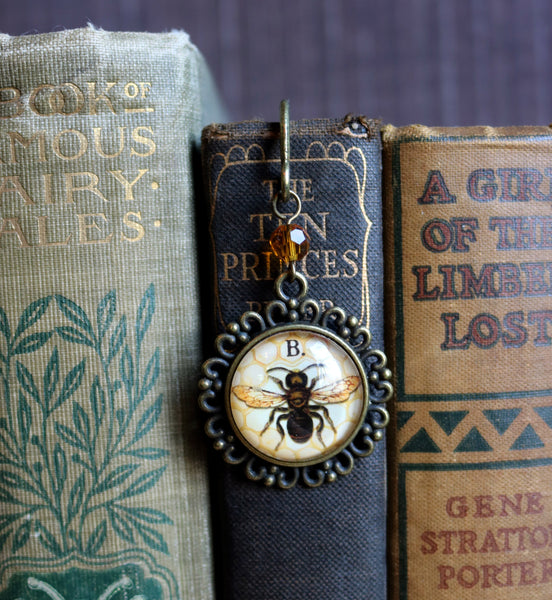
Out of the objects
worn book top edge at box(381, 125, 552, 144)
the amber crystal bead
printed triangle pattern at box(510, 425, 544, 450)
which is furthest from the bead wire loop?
printed triangle pattern at box(510, 425, 544, 450)

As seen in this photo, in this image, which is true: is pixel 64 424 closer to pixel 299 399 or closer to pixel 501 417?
pixel 299 399

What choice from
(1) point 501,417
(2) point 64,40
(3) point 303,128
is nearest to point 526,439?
(1) point 501,417

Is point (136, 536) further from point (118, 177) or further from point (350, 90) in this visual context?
point (350, 90)

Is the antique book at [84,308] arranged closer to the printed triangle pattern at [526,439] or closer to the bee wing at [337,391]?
the bee wing at [337,391]

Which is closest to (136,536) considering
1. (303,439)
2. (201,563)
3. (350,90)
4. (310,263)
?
(201,563)

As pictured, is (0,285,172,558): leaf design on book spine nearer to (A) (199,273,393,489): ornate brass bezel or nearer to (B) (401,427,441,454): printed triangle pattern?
(A) (199,273,393,489): ornate brass bezel

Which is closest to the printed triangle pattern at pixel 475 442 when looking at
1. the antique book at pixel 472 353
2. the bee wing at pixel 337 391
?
the antique book at pixel 472 353

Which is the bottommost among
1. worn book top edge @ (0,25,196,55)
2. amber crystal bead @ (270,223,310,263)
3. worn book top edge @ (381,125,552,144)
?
amber crystal bead @ (270,223,310,263)
